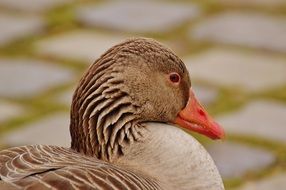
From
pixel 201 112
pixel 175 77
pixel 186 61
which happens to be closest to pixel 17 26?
pixel 186 61

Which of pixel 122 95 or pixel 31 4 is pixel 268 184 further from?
pixel 31 4

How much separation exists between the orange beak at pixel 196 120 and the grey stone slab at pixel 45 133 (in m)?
2.06

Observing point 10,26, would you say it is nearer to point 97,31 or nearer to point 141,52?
point 97,31

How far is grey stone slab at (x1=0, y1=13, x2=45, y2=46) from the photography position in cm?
974

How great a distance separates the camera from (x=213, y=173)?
5.34 meters

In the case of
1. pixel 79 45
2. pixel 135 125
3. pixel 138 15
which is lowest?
pixel 135 125

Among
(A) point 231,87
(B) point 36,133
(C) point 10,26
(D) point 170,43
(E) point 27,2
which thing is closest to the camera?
(B) point 36,133

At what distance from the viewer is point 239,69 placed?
8.91 metres

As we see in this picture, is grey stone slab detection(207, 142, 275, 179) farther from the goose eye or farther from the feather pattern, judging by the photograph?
the feather pattern

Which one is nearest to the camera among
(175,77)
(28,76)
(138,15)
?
(175,77)

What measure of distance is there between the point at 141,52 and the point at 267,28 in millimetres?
4493

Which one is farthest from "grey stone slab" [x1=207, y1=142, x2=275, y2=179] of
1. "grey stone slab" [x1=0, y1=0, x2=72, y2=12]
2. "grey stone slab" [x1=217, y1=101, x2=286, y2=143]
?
"grey stone slab" [x1=0, y1=0, x2=72, y2=12]

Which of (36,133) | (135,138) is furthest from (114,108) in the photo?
(36,133)

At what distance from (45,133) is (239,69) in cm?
208
